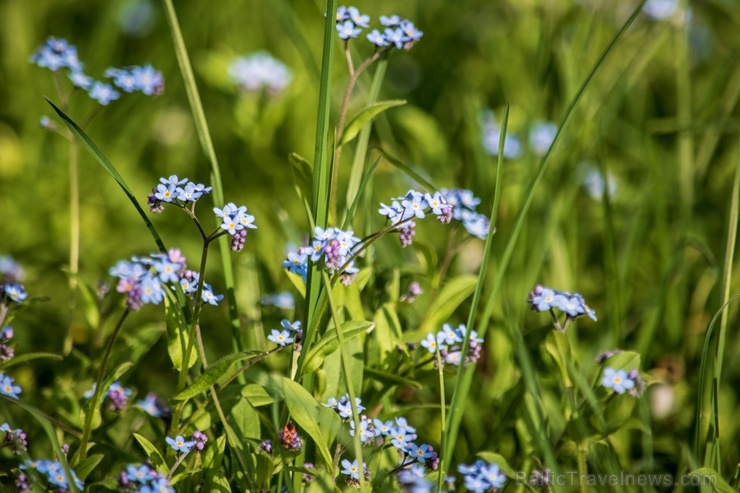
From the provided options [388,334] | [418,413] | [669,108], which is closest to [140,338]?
[388,334]

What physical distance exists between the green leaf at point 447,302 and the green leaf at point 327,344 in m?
0.52

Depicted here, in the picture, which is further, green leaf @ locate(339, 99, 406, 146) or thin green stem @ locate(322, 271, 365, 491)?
green leaf @ locate(339, 99, 406, 146)

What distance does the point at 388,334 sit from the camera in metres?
2.09

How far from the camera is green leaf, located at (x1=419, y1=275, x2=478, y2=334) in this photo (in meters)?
2.27

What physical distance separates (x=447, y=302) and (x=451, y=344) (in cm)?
28

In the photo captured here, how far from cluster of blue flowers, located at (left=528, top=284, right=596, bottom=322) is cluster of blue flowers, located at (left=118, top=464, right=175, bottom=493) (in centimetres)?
93

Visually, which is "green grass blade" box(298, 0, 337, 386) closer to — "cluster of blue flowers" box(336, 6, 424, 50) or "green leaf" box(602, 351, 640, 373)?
"cluster of blue flowers" box(336, 6, 424, 50)

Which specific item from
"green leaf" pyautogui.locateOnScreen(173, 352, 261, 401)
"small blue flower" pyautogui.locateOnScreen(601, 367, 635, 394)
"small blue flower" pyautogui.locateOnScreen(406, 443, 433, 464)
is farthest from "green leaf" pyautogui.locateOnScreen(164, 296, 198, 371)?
"small blue flower" pyautogui.locateOnScreen(601, 367, 635, 394)

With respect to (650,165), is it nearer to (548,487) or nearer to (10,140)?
(548,487)

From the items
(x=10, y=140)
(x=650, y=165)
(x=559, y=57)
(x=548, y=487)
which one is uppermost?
(x=559, y=57)

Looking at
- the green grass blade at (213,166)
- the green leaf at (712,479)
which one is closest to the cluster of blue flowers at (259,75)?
the green grass blade at (213,166)

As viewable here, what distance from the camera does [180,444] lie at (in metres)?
1.71

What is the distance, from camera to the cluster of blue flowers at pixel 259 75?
367 cm

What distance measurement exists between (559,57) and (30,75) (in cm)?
252
